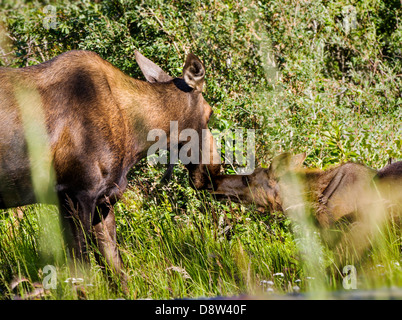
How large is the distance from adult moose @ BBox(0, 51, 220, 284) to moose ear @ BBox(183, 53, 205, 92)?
0.04ft

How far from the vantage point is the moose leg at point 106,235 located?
4.62 meters

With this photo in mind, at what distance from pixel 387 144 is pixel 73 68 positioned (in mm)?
3964

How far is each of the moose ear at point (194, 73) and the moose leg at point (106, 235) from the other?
57.1 inches

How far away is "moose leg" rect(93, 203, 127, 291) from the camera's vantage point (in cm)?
462

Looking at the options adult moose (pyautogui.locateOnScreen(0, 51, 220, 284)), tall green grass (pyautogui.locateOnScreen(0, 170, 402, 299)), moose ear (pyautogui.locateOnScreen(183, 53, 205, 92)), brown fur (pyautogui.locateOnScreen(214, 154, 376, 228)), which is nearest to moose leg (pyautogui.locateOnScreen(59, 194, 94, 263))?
adult moose (pyautogui.locateOnScreen(0, 51, 220, 284))

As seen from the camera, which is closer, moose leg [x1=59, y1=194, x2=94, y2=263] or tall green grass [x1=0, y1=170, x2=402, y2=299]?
tall green grass [x1=0, y1=170, x2=402, y2=299]

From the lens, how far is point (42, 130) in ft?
14.3

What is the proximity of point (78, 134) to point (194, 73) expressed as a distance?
138 cm

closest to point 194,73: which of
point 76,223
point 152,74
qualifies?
point 152,74

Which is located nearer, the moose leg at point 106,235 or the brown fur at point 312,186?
the moose leg at point 106,235

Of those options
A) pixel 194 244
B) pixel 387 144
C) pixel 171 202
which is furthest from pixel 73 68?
pixel 387 144

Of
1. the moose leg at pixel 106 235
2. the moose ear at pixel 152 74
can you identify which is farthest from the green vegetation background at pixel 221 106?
the moose ear at pixel 152 74

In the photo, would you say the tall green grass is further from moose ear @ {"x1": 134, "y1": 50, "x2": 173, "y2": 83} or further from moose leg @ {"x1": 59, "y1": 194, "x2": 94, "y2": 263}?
moose ear @ {"x1": 134, "y1": 50, "x2": 173, "y2": 83}

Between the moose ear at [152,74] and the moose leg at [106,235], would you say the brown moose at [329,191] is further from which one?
the moose ear at [152,74]
